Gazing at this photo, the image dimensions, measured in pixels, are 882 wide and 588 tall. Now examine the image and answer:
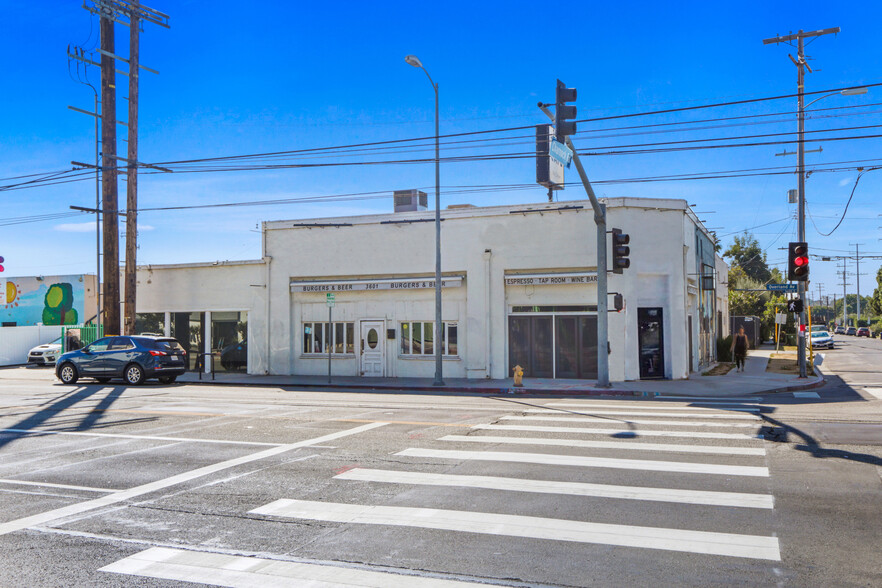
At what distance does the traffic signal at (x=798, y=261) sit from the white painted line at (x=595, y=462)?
15.2m

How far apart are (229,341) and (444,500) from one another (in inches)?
896

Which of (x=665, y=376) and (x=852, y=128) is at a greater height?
(x=852, y=128)

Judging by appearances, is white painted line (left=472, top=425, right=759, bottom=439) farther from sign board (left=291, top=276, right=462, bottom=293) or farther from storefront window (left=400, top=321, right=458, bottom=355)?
storefront window (left=400, top=321, right=458, bottom=355)

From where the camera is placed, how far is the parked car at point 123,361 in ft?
77.8

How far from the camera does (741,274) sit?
62.5 m

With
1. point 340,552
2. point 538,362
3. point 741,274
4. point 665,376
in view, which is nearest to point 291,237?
point 538,362

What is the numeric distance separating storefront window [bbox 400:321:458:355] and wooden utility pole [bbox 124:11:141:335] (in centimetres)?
1100

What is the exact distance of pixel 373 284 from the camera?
2592 centimetres

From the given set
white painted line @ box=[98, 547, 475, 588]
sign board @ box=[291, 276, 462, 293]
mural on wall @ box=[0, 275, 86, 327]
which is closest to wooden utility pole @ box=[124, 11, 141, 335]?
sign board @ box=[291, 276, 462, 293]

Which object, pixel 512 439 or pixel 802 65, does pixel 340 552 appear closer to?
pixel 512 439

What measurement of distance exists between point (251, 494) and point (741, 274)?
61.4 meters

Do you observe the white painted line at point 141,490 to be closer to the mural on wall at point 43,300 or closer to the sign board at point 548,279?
the sign board at point 548,279

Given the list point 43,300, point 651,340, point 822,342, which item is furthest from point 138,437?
point 822,342

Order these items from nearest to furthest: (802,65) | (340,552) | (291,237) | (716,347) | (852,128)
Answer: (340,552) → (852,128) → (802,65) → (291,237) → (716,347)
